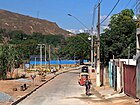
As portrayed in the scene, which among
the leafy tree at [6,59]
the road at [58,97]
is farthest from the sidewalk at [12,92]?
the leafy tree at [6,59]

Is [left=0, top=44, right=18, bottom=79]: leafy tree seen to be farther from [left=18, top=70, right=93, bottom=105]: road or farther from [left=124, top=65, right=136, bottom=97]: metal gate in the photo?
[left=124, top=65, right=136, bottom=97]: metal gate

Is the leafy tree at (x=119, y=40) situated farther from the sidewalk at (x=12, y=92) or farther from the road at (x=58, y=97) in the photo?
the road at (x=58, y=97)

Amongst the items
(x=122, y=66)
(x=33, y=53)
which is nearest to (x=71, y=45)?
(x=33, y=53)

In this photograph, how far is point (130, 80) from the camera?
24062 mm

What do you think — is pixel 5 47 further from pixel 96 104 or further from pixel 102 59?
pixel 96 104

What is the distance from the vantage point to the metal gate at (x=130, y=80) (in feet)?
74.6

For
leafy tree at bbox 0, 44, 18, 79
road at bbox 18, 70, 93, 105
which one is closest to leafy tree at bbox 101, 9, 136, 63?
leafy tree at bbox 0, 44, 18, 79

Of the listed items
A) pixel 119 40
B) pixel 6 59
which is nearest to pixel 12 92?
pixel 6 59

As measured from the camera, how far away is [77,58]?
154m

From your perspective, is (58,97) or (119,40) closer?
(58,97)

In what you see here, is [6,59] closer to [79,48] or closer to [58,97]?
[58,97]

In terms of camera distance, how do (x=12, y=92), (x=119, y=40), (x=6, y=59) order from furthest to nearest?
(x=119, y=40) → (x=6, y=59) → (x=12, y=92)

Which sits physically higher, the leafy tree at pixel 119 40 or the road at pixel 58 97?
the leafy tree at pixel 119 40

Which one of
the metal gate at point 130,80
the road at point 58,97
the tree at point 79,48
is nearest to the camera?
the metal gate at point 130,80
